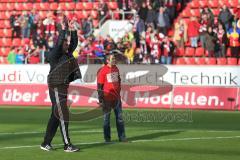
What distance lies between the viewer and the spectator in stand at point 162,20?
35875 mm

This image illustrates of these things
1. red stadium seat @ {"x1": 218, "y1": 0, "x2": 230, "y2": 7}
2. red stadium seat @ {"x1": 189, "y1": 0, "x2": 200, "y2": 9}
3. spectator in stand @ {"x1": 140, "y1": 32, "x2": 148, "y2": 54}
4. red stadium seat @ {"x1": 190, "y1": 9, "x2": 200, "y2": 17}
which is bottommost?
spectator in stand @ {"x1": 140, "y1": 32, "x2": 148, "y2": 54}

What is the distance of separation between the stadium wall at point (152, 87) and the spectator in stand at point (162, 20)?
19.1 feet

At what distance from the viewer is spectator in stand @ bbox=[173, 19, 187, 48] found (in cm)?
3531

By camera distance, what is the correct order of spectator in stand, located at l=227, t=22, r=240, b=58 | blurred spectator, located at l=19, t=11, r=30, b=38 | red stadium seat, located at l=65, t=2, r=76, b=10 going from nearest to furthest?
1. spectator in stand, located at l=227, t=22, r=240, b=58
2. blurred spectator, located at l=19, t=11, r=30, b=38
3. red stadium seat, located at l=65, t=2, r=76, b=10

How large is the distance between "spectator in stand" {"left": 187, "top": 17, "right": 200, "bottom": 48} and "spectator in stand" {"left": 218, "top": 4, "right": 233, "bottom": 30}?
1.17 m

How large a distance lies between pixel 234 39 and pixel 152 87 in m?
5.77

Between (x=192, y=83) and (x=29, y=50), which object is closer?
(x=192, y=83)

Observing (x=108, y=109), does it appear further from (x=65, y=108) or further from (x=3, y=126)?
(x=3, y=126)

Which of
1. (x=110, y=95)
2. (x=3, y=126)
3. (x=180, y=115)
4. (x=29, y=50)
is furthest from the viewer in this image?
(x=29, y=50)

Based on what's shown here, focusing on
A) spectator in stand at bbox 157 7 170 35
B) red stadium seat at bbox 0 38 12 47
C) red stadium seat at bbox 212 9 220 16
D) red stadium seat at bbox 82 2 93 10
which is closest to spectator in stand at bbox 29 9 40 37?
red stadium seat at bbox 0 38 12 47

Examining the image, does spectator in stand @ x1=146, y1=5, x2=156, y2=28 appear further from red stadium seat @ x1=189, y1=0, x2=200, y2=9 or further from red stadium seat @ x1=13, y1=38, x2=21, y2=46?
red stadium seat @ x1=13, y1=38, x2=21, y2=46

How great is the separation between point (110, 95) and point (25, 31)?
911 inches

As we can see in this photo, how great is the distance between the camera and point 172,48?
34906 mm

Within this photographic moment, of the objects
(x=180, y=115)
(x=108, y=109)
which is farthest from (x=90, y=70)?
(x=108, y=109)
